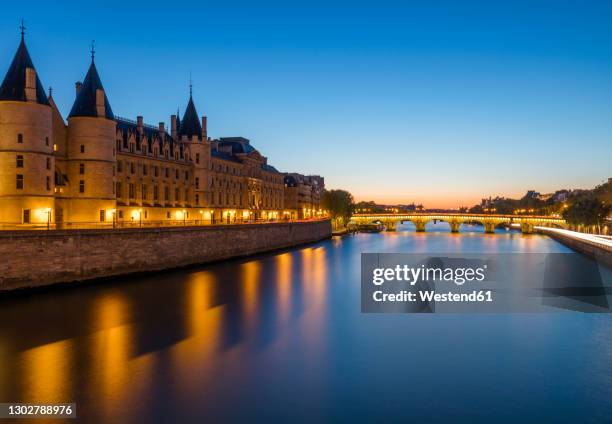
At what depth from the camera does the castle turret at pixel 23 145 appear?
37531 millimetres

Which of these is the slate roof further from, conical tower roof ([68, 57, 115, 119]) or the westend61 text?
the westend61 text

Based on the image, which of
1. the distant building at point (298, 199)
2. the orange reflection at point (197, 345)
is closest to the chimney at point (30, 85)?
the orange reflection at point (197, 345)

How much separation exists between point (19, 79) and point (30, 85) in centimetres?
93

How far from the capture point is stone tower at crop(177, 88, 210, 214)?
69.9 meters

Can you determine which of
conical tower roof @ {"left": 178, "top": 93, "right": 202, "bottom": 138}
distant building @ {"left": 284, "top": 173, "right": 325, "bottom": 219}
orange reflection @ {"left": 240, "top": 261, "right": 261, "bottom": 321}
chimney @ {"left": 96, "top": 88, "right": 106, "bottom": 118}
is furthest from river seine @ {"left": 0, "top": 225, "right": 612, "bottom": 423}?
distant building @ {"left": 284, "top": 173, "right": 325, "bottom": 219}

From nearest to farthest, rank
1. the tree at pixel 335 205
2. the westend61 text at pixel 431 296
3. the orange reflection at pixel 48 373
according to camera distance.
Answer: the orange reflection at pixel 48 373
the westend61 text at pixel 431 296
the tree at pixel 335 205

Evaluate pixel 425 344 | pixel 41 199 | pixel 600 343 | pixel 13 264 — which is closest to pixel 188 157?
pixel 41 199

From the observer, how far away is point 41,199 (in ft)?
128

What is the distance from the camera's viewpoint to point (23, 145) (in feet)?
124

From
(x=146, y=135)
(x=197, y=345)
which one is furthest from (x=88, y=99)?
(x=197, y=345)

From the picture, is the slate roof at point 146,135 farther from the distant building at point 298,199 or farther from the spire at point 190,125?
the distant building at point 298,199

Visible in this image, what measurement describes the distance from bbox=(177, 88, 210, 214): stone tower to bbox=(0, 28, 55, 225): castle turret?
3077 cm

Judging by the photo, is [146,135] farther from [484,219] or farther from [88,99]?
[484,219]

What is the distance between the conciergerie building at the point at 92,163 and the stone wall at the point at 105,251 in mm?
1969
